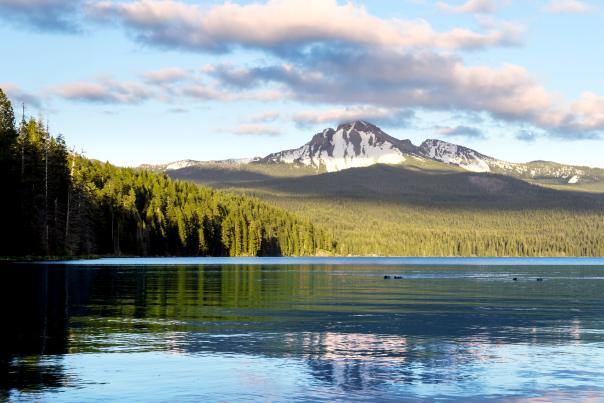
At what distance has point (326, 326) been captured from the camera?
42.3 meters

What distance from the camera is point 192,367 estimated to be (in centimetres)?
2900

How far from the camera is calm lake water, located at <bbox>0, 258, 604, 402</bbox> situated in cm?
2506

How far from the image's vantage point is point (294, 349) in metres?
33.4

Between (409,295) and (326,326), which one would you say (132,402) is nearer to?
(326,326)

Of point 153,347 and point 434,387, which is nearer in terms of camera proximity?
point 434,387

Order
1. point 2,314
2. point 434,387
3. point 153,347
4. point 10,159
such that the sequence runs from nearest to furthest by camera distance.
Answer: point 434,387, point 153,347, point 2,314, point 10,159

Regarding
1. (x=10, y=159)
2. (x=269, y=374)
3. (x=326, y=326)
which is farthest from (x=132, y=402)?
(x=10, y=159)

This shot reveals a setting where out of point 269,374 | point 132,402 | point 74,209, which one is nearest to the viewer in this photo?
point 132,402

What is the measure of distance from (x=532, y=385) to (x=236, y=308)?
1154 inches

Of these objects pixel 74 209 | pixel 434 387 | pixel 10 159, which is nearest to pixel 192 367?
pixel 434 387

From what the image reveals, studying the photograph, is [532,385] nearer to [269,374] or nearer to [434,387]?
[434,387]

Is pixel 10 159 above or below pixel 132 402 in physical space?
above

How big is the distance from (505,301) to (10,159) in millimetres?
93689

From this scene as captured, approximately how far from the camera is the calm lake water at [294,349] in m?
25.1
